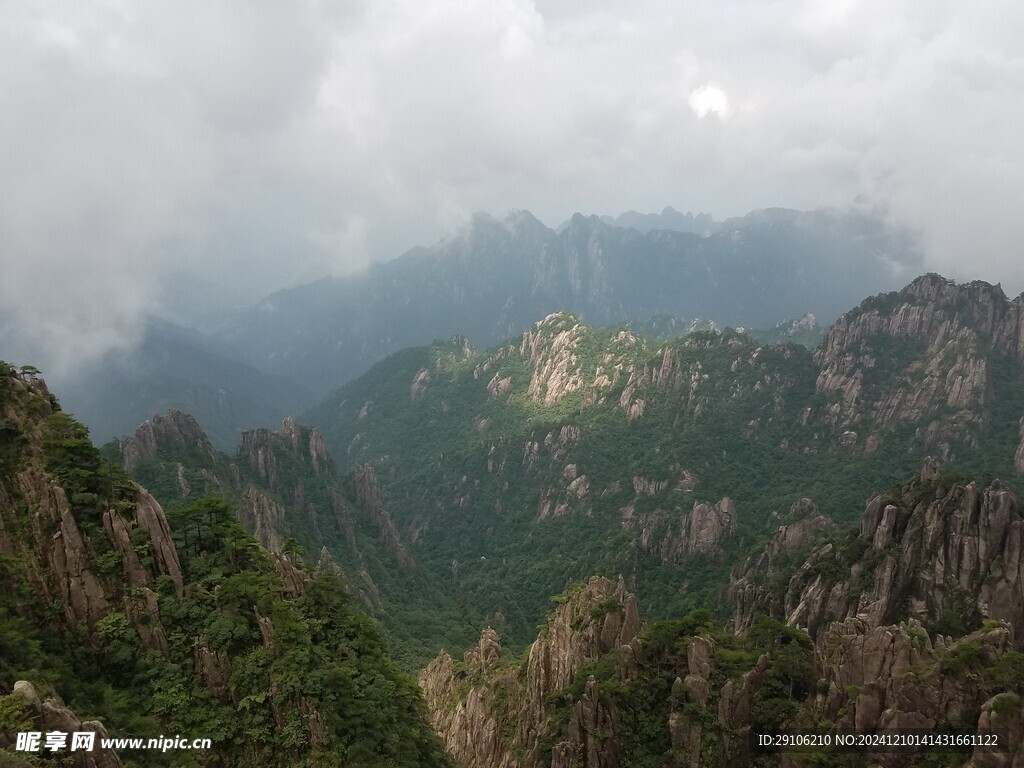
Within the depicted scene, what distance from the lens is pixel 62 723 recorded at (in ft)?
54.5

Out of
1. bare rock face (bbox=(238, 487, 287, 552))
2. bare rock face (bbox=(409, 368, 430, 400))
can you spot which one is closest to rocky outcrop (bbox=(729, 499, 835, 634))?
bare rock face (bbox=(238, 487, 287, 552))

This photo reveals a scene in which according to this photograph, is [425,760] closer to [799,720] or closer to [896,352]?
[799,720]

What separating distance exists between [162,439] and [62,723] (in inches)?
2862

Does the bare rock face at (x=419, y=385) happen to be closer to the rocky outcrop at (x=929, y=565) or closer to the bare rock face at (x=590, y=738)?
the rocky outcrop at (x=929, y=565)

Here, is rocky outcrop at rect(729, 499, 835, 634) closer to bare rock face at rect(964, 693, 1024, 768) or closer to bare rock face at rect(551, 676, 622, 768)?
bare rock face at rect(551, 676, 622, 768)

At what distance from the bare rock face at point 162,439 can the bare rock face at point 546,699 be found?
50.6m

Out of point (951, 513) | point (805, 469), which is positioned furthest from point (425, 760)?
point (805, 469)

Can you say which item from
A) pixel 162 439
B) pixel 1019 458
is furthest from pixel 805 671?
pixel 162 439

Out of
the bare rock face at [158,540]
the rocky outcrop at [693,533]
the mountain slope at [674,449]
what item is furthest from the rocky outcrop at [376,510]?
the bare rock face at [158,540]

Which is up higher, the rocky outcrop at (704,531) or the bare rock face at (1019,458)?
the bare rock face at (1019,458)

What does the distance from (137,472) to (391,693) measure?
5534 centimetres

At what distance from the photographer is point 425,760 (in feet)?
91.5

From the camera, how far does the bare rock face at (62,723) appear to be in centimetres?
1627

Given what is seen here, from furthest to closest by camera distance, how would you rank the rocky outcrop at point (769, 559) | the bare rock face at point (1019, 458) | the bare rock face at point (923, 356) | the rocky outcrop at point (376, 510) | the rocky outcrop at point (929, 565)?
the rocky outcrop at point (376, 510), the bare rock face at point (923, 356), the bare rock face at point (1019, 458), the rocky outcrop at point (769, 559), the rocky outcrop at point (929, 565)
